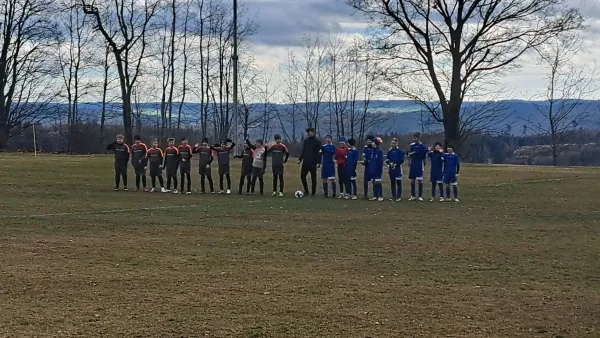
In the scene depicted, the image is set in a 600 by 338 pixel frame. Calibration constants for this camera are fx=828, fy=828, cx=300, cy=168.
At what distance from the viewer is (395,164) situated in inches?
872

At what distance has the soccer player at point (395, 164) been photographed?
22.2 meters

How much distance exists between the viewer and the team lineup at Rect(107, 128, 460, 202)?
22.3 meters

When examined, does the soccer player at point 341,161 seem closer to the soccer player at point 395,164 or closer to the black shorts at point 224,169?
the soccer player at point 395,164

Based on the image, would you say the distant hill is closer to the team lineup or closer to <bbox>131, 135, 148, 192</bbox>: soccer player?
the team lineup

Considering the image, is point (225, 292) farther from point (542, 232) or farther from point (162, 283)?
point (542, 232)

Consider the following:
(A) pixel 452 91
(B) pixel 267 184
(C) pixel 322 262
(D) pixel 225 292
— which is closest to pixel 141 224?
(C) pixel 322 262

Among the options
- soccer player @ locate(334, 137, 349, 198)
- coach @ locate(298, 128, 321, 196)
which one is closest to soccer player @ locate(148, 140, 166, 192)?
coach @ locate(298, 128, 321, 196)

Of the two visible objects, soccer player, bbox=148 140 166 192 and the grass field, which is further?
soccer player, bbox=148 140 166 192

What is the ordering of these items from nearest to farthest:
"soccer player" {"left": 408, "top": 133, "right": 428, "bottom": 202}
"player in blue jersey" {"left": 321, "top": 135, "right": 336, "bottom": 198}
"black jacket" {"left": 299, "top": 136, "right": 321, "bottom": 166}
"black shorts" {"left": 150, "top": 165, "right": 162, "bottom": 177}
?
"soccer player" {"left": 408, "top": 133, "right": 428, "bottom": 202}, "player in blue jersey" {"left": 321, "top": 135, "right": 336, "bottom": 198}, "black jacket" {"left": 299, "top": 136, "right": 321, "bottom": 166}, "black shorts" {"left": 150, "top": 165, "right": 162, "bottom": 177}

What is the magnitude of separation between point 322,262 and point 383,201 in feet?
34.3

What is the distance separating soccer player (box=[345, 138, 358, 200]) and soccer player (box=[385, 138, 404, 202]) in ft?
2.97

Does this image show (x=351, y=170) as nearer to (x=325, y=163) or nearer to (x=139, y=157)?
(x=325, y=163)

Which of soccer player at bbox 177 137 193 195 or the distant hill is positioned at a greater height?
the distant hill

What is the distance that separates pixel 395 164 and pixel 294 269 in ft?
37.8
